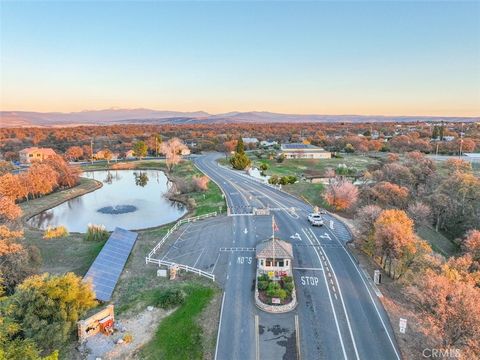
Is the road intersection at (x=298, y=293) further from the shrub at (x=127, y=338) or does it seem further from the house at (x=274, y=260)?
the shrub at (x=127, y=338)

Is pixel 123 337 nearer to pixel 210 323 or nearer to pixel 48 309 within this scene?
pixel 48 309

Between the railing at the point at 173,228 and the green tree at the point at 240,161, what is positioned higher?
the green tree at the point at 240,161

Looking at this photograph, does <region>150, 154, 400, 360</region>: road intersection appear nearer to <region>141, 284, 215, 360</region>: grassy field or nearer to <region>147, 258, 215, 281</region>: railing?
<region>147, 258, 215, 281</region>: railing

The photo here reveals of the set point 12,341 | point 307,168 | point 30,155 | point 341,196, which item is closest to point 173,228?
point 12,341

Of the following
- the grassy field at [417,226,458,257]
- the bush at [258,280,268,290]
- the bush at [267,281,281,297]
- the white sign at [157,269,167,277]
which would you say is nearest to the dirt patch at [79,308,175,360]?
the white sign at [157,269,167,277]

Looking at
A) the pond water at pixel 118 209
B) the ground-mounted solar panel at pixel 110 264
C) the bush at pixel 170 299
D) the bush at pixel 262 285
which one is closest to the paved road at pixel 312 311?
the bush at pixel 262 285

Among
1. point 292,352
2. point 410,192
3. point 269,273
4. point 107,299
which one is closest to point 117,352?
point 107,299
